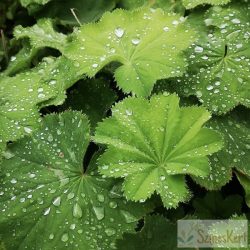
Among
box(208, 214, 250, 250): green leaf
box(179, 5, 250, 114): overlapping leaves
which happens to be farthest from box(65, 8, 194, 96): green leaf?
box(208, 214, 250, 250): green leaf

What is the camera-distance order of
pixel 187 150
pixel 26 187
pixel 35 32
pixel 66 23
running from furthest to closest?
1. pixel 66 23
2. pixel 35 32
3. pixel 26 187
4. pixel 187 150

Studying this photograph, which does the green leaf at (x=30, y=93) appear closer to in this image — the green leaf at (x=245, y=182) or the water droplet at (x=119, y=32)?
the water droplet at (x=119, y=32)

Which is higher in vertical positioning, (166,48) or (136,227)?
(166,48)

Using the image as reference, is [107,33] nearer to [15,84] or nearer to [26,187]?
[15,84]

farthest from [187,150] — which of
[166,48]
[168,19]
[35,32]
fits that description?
[35,32]

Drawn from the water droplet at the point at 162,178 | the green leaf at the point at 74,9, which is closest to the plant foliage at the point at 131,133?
the water droplet at the point at 162,178
